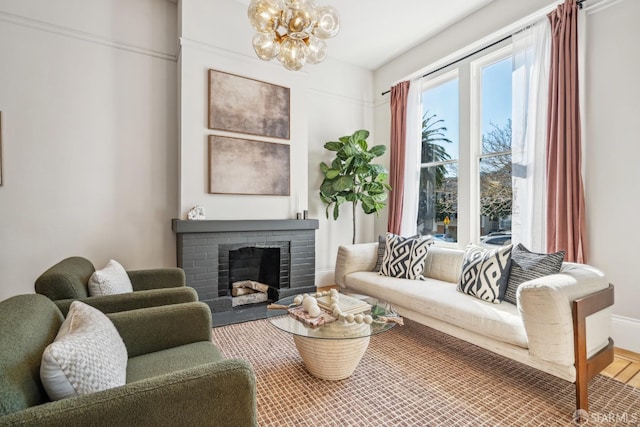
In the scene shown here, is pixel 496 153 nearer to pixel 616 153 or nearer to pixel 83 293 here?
pixel 616 153

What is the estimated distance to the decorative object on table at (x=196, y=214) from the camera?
127 inches

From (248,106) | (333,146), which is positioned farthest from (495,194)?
(248,106)

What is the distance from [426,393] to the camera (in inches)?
75.0

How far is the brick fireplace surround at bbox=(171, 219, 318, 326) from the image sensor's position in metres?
3.20

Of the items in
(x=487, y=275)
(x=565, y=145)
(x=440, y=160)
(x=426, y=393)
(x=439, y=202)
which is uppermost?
(x=440, y=160)

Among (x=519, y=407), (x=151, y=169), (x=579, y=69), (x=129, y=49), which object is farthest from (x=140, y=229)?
(x=579, y=69)

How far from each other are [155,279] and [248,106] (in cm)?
212

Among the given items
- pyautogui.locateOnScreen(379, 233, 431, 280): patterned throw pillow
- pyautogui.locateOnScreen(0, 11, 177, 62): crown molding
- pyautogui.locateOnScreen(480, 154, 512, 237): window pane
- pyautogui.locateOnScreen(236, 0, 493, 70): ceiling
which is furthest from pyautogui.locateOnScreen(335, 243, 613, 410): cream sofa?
pyautogui.locateOnScreen(0, 11, 177, 62): crown molding

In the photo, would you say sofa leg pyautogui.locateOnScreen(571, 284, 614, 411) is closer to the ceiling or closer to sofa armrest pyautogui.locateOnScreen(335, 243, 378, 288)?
sofa armrest pyautogui.locateOnScreen(335, 243, 378, 288)

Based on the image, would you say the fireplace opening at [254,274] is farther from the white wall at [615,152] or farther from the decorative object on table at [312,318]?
the white wall at [615,152]

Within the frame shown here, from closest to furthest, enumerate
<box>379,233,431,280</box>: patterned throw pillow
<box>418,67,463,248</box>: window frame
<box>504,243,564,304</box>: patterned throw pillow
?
<box>504,243,564,304</box>: patterned throw pillow, <box>379,233,431,280</box>: patterned throw pillow, <box>418,67,463,248</box>: window frame

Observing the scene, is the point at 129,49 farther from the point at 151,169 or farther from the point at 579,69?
the point at 579,69

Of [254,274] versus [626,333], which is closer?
[626,333]

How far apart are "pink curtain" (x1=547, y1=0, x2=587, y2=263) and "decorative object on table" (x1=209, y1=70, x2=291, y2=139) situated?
267 centimetres
